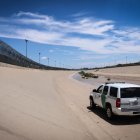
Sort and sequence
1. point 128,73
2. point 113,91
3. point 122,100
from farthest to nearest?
point 128,73
point 113,91
point 122,100

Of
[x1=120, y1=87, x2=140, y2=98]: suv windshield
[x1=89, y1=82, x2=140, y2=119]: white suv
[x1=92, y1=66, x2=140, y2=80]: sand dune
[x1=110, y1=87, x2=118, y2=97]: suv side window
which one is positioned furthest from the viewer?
[x1=92, y1=66, x2=140, y2=80]: sand dune

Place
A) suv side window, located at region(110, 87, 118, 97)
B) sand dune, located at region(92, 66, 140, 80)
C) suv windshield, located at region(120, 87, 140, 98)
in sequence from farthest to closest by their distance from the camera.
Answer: sand dune, located at region(92, 66, 140, 80), suv side window, located at region(110, 87, 118, 97), suv windshield, located at region(120, 87, 140, 98)

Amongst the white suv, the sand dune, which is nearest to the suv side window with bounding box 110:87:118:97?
the white suv

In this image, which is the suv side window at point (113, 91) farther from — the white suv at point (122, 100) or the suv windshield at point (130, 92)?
the suv windshield at point (130, 92)

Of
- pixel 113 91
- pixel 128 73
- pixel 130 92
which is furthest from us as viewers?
pixel 128 73

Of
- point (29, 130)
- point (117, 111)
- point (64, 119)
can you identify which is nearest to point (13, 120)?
point (29, 130)

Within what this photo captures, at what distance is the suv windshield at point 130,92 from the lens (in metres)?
13.7

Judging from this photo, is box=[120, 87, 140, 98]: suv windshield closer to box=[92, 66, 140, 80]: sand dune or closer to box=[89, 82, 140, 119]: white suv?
box=[89, 82, 140, 119]: white suv

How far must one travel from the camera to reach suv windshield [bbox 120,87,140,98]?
1368 centimetres

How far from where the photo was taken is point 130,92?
13805 mm

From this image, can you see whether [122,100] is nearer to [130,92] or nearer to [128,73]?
[130,92]

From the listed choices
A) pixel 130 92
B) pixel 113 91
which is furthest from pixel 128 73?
pixel 130 92

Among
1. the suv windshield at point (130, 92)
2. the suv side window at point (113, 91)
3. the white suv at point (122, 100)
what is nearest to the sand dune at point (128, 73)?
the suv side window at point (113, 91)

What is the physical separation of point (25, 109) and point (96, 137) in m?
4.32
